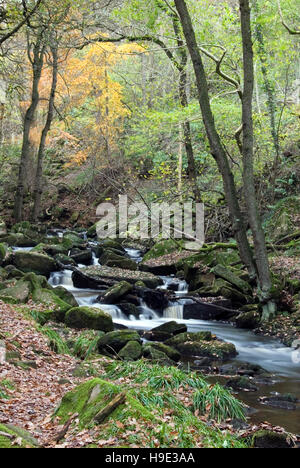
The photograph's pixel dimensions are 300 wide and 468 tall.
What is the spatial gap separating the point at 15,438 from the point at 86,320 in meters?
5.91

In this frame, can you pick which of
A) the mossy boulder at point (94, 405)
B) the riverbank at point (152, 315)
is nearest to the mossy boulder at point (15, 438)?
the mossy boulder at point (94, 405)

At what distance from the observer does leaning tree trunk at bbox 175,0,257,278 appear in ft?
33.5

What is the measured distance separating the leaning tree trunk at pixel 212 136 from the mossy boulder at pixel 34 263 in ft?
21.2

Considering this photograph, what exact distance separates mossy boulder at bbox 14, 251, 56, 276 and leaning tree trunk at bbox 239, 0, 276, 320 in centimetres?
691

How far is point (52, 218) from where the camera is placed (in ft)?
84.0

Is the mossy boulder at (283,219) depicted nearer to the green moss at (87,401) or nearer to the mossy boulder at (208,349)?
the mossy boulder at (208,349)

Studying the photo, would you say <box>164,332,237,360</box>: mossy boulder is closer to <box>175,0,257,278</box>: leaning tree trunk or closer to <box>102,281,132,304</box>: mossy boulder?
<box>175,0,257,278</box>: leaning tree trunk

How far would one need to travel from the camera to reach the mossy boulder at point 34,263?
1388 cm

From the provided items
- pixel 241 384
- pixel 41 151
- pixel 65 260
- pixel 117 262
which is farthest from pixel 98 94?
pixel 241 384

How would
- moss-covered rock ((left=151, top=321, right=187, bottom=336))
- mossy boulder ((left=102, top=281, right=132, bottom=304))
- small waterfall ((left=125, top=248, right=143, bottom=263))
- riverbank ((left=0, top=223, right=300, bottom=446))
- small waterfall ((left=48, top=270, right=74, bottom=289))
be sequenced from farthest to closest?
1. small waterfall ((left=125, top=248, right=143, bottom=263))
2. small waterfall ((left=48, top=270, right=74, bottom=289))
3. mossy boulder ((left=102, top=281, right=132, bottom=304))
4. moss-covered rock ((left=151, top=321, right=187, bottom=336))
5. riverbank ((left=0, top=223, right=300, bottom=446))

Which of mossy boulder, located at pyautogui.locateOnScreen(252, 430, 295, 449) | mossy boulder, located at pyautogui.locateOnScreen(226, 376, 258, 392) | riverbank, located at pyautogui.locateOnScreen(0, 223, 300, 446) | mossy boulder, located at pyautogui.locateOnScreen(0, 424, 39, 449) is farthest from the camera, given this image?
mossy boulder, located at pyautogui.locateOnScreen(226, 376, 258, 392)

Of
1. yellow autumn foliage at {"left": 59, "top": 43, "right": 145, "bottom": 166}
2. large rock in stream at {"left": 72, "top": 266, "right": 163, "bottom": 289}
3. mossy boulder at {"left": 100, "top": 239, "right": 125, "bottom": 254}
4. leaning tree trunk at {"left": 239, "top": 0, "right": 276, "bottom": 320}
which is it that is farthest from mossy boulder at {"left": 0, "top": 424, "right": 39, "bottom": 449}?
yellow autumn foliage at {"left": 59, "top": 43, "right": 145, "bottom": 166}

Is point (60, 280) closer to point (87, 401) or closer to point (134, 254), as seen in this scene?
point (134, 254)

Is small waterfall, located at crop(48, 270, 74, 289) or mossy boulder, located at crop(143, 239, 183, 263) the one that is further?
mossy boulder, located at crop(143, 239, 183, 263)
